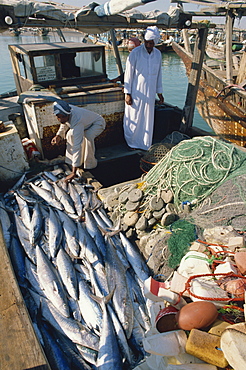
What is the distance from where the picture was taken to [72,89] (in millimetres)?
6152

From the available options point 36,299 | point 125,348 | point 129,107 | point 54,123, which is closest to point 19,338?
point 36,299

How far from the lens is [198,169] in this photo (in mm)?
3992

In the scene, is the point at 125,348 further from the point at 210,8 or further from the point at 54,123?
the point at 210,8

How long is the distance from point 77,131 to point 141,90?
2.08 m

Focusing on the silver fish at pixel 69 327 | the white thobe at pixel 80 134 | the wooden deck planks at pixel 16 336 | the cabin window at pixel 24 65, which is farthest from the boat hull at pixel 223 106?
the wooden deck planks at pixel 16 336

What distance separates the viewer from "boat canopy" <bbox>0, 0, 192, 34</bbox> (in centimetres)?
439

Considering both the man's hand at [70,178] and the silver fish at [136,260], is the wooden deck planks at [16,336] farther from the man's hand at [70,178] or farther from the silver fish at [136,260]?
the man's hand at [70,178]

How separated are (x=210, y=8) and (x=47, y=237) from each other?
776 centimetres

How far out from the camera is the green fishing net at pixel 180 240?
3342 millimetres

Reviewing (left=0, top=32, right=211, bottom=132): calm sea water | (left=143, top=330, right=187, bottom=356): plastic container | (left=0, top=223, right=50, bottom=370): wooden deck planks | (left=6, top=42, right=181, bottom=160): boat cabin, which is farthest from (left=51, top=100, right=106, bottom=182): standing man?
(left=0, top=32, right=211, bottom=132): calm sea water

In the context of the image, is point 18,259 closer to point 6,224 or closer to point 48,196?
point 6,224

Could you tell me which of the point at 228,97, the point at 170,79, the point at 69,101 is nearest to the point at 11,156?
the point at 69,101

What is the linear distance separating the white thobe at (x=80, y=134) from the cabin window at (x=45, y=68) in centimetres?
166

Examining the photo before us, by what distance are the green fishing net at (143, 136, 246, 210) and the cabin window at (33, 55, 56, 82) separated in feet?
12.9
